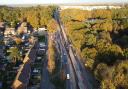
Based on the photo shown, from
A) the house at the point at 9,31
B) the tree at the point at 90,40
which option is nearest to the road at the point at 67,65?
the tree at the point at 90,40

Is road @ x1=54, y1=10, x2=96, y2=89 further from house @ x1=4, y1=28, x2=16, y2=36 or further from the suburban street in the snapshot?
house @ x1=4, y1=28, x2=16, y2=36

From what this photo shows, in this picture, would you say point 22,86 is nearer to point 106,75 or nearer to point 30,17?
point 106,75

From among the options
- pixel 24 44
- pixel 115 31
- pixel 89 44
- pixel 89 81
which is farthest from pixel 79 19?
pixel 89 81

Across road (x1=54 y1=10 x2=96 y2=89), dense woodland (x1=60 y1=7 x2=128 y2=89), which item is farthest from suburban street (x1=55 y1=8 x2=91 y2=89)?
dense woodland (x1=60 y1=7 x2=128 y2=89)

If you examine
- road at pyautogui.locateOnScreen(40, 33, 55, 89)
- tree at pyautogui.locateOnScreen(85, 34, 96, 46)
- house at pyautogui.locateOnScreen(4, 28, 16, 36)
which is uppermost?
tree at pyautogui.locateOnScreen(85, 34, 96, 46)

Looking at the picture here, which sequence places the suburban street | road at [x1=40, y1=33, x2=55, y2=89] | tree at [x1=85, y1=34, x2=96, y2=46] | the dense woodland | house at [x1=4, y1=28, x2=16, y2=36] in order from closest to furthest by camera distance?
the dense woodland, road at [x1=40, y1=33, x2=55, y2=89], the suburban street, tree at [x1=85, y1=34, x2=96, y2=46], house at [x1=4, y1=28, x2=16, y2=36]

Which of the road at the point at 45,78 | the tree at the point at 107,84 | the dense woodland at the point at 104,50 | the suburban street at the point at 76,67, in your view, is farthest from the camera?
the suburban street at the point at 76,67

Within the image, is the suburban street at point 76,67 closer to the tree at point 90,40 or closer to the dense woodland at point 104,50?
the dense woodland at point 104,50

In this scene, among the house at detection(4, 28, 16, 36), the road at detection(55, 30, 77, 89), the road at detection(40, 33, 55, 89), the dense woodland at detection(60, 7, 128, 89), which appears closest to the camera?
the dense woodland at detection(60, 7, 128, 89)

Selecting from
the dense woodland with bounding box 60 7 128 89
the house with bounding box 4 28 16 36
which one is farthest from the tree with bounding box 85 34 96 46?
the house with bounding box 4 28 16 36

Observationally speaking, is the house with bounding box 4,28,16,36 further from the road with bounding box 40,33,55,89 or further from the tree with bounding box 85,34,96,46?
the road with bounding box 40,33,55,89

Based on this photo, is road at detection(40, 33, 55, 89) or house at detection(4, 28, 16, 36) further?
house at detection(4, 28, 16, 36)

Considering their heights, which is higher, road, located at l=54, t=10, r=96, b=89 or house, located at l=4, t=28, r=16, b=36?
house, located at l=4, t=28, r=16, b=36
